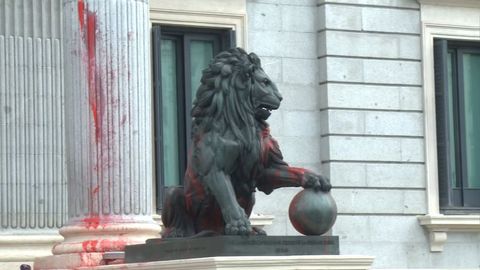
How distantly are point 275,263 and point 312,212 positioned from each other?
2.71ft

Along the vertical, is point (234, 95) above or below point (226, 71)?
below

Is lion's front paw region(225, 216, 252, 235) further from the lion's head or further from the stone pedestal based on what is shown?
the lion's head

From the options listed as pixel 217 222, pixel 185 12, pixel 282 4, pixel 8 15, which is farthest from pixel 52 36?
pixel 217 222

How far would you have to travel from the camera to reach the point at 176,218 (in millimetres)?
16781

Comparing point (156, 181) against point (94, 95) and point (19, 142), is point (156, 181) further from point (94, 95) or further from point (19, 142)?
point (94, 95)

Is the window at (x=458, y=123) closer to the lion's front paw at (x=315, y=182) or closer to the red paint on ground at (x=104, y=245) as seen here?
the red paint on ground at (x=104, y=245)

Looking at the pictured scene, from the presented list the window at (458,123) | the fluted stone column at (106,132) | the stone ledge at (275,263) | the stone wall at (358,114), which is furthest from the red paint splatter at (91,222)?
the window at (458,123)

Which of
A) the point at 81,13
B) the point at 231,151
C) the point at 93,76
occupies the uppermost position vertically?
the point at 81,13

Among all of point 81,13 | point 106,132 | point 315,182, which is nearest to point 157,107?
point 81,13

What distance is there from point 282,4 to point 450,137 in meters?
3.37

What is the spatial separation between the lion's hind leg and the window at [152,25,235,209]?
6.89 meters

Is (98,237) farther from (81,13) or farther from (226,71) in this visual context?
(226,71)

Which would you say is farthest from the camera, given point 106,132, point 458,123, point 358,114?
point 458,123

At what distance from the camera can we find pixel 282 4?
2494 centimetres
